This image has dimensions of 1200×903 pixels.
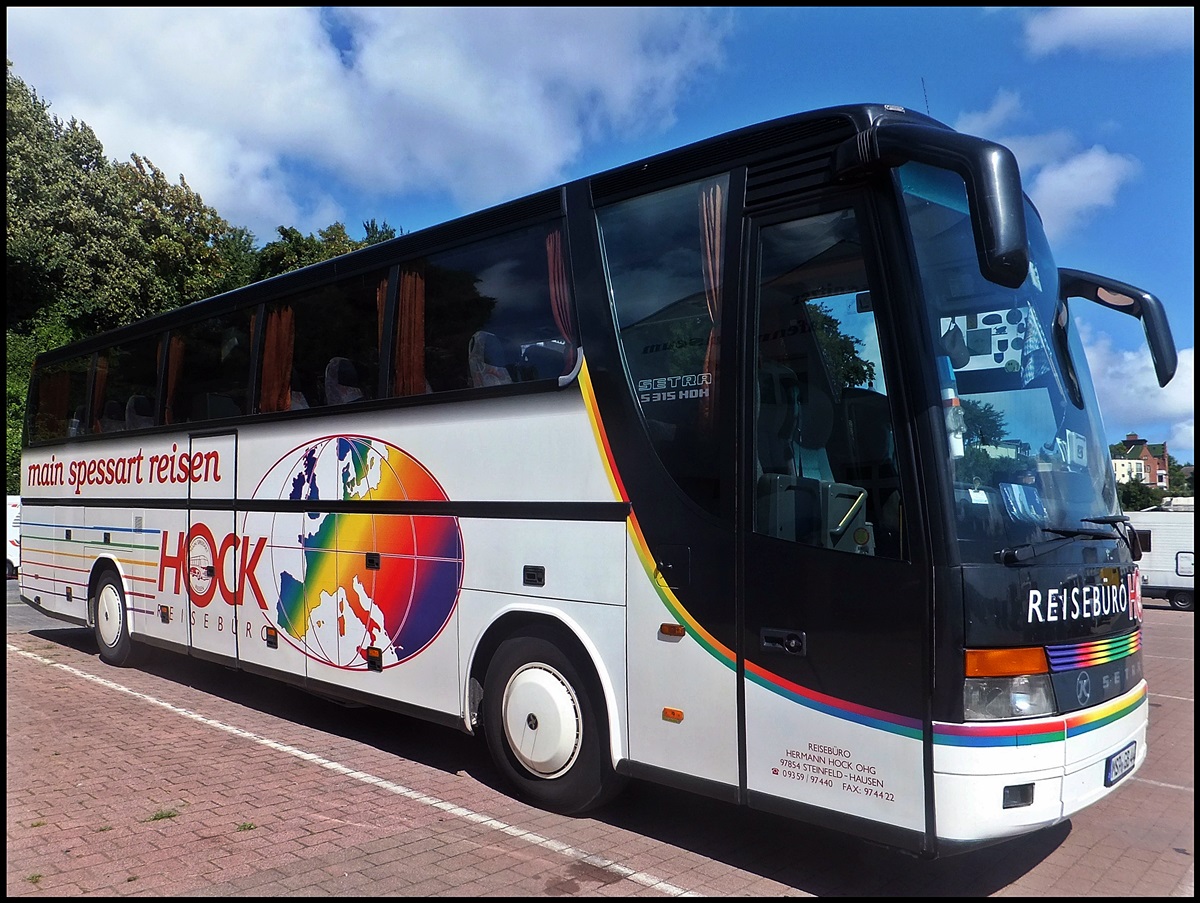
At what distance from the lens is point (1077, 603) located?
14.5ft

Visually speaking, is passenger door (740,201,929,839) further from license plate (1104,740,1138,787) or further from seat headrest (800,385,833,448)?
license plate (1104,740,1138,787)

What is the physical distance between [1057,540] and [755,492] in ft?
4.50

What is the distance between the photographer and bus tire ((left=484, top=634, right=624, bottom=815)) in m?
5.61

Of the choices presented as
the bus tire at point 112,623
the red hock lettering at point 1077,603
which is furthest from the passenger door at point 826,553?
the bus tire at point 112,623

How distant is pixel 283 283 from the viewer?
28.1 feet

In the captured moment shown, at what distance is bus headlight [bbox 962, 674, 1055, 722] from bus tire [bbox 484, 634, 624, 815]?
2.18 metres

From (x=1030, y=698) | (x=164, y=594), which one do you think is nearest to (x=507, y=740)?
(x=1030, y=698)

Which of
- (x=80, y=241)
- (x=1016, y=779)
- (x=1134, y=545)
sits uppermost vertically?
(x=80, y=241)

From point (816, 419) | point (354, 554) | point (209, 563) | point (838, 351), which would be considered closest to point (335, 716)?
point (209, 563)

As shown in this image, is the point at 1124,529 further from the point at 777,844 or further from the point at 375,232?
the point at 375,232

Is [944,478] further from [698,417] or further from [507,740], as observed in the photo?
[507,740]

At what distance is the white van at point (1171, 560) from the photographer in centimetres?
2536

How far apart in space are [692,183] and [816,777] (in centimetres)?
308

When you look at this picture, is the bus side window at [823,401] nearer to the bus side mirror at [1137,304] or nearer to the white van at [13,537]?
the bus side mirror at [1137,304]
